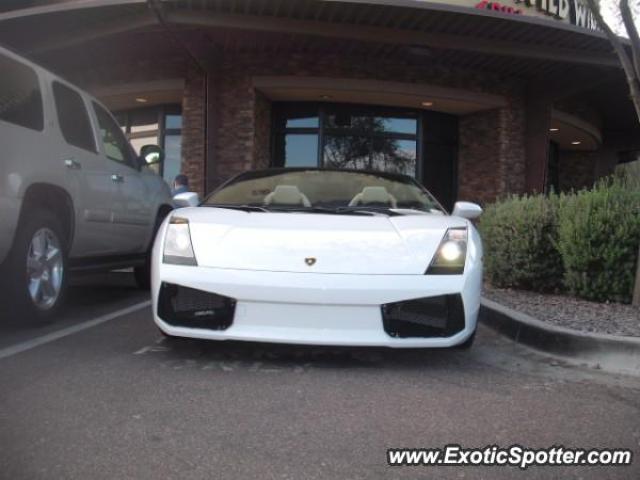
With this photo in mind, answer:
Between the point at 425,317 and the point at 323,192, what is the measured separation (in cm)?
161

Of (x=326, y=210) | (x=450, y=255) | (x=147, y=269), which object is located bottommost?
(x=147, y=269)

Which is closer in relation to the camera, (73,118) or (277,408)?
(277,408)

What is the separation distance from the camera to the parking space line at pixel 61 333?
348 centimetres

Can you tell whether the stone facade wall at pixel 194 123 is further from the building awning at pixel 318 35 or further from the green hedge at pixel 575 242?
the green hedge at pixel 575 242

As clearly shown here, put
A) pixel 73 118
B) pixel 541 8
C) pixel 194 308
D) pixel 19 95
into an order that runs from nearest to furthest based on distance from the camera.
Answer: pixel 194 308 < pixel 19 95 < pixel 73 118 < pixel 541 8

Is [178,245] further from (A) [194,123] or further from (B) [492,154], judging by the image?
(B) [492,154]

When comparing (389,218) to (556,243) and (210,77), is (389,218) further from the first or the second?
(210,77)

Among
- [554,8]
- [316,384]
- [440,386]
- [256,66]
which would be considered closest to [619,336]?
[440,386]

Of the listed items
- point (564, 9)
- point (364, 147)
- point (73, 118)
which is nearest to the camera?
point (73, 118)

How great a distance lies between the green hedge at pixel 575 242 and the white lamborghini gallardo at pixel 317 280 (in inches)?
87.2

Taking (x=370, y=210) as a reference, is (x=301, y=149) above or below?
above

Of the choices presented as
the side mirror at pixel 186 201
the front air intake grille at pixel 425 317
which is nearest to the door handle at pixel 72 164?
the side mirror at pixel 186 201

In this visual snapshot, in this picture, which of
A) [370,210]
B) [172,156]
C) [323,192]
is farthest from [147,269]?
[172,156]

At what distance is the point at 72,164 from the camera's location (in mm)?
4363
